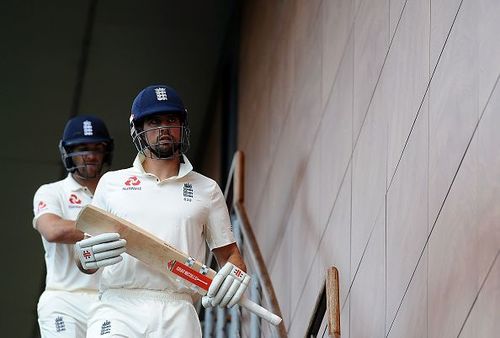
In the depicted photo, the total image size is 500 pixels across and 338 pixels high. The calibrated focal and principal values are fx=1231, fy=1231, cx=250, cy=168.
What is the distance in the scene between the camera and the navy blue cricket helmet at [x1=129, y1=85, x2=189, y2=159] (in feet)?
18.8

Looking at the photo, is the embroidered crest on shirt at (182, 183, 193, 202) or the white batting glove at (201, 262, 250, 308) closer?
the white batting glove at (201, 262, 250, 308)

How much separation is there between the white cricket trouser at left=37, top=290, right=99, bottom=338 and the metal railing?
83 centimetres

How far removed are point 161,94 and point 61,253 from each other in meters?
1.46

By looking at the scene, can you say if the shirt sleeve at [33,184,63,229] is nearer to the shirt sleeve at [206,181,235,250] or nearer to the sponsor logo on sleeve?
the sponsor logo on sleeve

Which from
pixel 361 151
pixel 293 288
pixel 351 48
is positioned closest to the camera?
→ pixel 361 151

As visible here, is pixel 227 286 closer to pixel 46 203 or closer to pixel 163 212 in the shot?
pixel 163 212

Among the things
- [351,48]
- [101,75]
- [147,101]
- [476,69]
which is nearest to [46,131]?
[101,75]

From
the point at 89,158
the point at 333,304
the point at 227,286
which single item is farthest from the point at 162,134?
the point at 89,158

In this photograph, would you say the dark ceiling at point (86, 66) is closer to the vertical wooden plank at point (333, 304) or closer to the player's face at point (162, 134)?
the player's face at point (162, 134)

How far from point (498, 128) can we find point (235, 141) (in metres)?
7.38

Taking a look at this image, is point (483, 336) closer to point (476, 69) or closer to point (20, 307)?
point (476, 69)

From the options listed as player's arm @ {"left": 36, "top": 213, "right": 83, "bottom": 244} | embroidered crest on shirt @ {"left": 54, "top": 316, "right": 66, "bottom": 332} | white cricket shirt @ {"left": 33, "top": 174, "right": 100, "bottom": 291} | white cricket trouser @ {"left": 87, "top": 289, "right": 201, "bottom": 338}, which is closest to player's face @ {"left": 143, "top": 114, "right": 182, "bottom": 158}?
white cricket trouser @ {"left": 87, "top": 289, "right": 201, "bottom": 338}

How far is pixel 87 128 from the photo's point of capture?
7.12m

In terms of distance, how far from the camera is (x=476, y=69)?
203 inches
